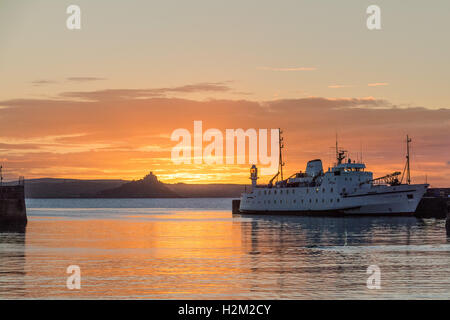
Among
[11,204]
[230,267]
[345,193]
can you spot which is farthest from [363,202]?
[230,267]

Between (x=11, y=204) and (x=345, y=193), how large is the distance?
49355 mm

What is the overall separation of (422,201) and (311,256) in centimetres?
6966

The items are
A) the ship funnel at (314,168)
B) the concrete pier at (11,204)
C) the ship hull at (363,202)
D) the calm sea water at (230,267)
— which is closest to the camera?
the calm sea water at (230,267)

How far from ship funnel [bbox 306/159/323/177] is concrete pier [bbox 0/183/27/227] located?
51268 millimetres

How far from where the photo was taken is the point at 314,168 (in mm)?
110812

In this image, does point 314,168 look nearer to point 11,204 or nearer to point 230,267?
point 11,204

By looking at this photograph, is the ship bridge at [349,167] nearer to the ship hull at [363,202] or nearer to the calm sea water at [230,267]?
the ship hull at [363,202]

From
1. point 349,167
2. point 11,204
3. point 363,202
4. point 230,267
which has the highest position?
point 349,167

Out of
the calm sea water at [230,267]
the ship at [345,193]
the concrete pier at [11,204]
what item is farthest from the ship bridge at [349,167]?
the concrete pier at [11,204]

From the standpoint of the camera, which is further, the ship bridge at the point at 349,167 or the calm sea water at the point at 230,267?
the ship bridge at the point at 349,167

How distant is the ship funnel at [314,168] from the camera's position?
110000 millimetres
